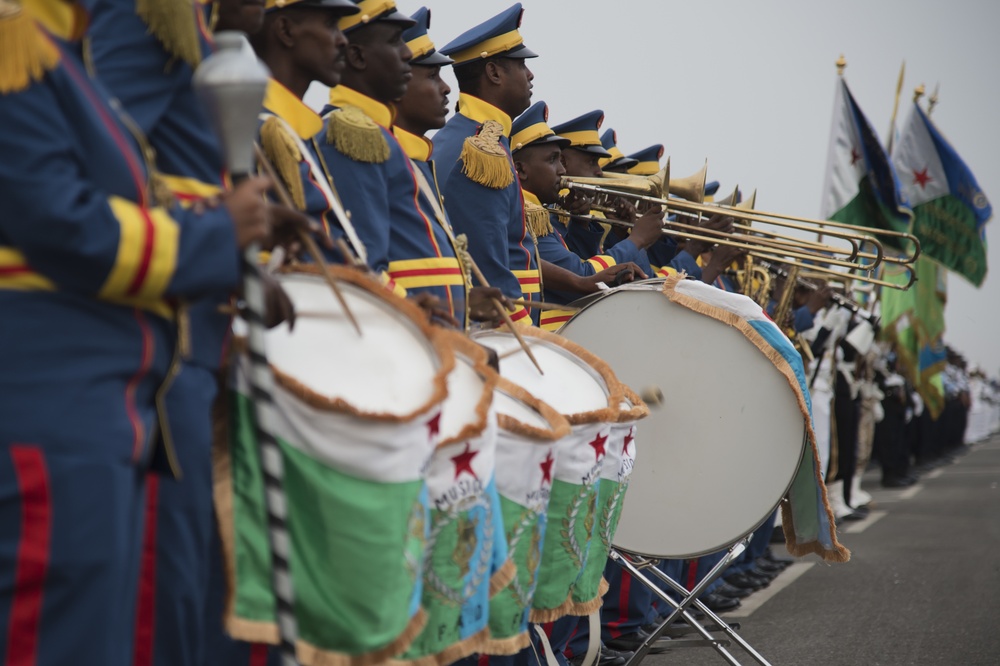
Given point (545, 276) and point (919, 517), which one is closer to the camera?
point (545, 276)

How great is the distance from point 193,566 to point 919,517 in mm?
11491

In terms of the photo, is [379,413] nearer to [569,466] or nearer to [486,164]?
[569,466]

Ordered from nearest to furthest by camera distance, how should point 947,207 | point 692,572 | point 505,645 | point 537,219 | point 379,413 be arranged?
point 379,413 → point 505,645 → point 537,219 → point 692,572 → point 947,207

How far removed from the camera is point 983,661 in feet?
19.8

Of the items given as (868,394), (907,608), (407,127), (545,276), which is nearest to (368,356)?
(407,127)

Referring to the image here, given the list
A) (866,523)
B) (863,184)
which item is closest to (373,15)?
(863,184)

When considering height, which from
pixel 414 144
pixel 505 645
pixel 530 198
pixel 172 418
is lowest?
pixel 505 645

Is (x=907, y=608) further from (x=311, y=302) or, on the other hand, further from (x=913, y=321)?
(x=913, y=321)

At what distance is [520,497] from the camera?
3359 mm

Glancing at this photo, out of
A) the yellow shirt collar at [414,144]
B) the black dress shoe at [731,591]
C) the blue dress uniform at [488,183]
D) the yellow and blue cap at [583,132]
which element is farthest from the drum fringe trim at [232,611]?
the black dress shoe at [731,591]

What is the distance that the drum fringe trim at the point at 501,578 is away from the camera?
10.5 ft

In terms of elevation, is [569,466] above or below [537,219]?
below

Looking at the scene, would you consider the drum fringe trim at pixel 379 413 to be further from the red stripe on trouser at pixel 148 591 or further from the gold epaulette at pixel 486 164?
the gold epaulette at pixel 486 164

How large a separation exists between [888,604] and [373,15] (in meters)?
4.95
